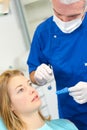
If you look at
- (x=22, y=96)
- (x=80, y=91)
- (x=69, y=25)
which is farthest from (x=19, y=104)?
(x=69, y=25)

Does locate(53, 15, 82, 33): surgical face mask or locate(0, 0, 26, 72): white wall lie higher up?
locate(53, 15, 82, 33): surgical face mask

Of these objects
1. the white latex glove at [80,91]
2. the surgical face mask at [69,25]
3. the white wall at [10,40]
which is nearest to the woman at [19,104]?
the white latex glove at [80,91]

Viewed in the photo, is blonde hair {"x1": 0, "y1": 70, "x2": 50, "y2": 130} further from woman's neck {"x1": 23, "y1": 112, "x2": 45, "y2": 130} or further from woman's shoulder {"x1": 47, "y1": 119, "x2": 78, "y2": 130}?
woman's shoulder {"x1": 47, "y1": 119, "x2": 78, "y2": 130}

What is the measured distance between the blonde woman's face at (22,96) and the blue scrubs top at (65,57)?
163mm

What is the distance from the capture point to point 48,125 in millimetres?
1703

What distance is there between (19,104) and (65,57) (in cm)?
36

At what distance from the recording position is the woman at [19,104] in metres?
1.60

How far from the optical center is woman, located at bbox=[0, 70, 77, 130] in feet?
5.24

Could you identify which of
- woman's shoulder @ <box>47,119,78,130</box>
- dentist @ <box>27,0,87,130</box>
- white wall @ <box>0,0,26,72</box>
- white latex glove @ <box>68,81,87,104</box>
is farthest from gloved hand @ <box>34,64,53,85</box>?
white wall @ <box>0,0,26,72</box>

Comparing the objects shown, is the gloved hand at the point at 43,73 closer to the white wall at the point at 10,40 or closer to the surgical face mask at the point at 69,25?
the surgical face mask at the point at 69,25

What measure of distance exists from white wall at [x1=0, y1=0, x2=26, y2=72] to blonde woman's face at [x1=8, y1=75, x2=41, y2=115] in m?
0.95

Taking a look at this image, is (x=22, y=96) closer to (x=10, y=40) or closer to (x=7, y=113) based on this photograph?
(x=7, y=113)

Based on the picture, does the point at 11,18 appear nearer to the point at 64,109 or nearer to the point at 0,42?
the point at 0,42

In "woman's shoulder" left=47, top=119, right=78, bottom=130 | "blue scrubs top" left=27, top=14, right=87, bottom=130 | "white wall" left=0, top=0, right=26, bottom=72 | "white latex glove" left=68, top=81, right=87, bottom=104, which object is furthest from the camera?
"white wall" left=0, top=0, right=26, bottom=72
